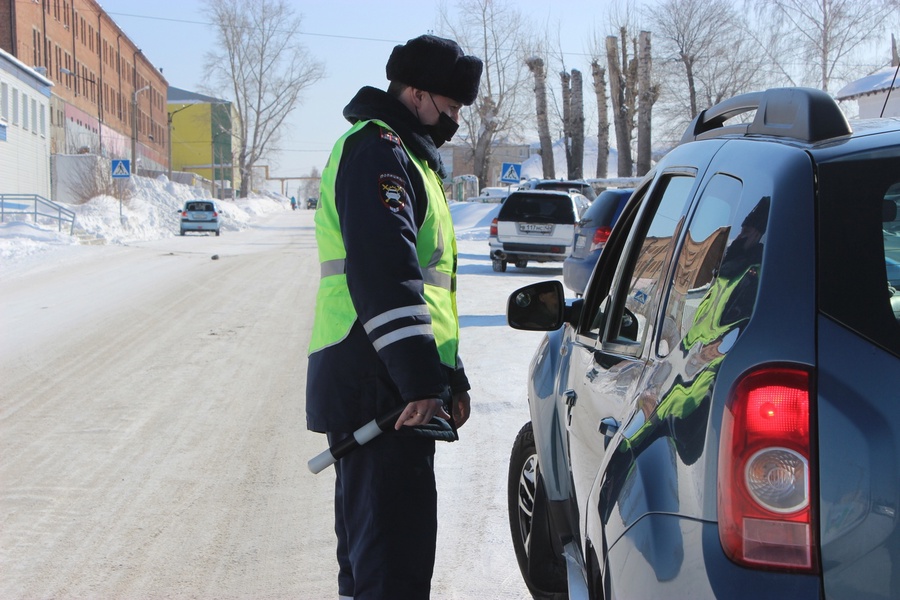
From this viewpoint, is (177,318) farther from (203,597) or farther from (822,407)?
(822,407)

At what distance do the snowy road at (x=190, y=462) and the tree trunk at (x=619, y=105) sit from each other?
33.0 m

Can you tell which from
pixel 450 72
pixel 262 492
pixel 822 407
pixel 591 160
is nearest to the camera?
pixel 822 407

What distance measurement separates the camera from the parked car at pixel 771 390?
168 centimetres

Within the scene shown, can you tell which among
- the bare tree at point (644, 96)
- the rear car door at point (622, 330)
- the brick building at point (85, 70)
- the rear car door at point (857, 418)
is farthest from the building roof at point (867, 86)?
the brick building at point (85, 70)

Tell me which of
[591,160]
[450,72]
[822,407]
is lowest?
[822,407]

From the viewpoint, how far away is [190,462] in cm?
598

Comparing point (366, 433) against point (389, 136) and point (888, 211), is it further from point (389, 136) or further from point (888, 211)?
point (888, 211)

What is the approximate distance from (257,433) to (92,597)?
2832 mm

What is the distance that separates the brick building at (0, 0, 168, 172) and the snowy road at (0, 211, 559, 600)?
134 feet

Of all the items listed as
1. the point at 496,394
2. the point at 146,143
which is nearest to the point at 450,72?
the point at 496,394

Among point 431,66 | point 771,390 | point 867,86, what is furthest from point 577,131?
point 771,390

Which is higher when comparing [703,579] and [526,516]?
[703,579]

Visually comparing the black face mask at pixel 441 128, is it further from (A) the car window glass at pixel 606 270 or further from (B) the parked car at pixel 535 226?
(B) the parked car at pixel 535 226

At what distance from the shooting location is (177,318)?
12.5 metres
